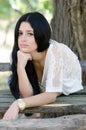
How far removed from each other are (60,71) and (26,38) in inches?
14.5

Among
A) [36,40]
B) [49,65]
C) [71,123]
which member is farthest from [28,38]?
[71,123]

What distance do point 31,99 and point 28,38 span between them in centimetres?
47

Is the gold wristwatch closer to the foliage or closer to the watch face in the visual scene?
the watch face

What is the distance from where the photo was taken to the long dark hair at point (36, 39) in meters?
3.26

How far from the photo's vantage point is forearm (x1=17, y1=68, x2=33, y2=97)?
3.44 metres

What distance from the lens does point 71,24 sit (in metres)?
4.51

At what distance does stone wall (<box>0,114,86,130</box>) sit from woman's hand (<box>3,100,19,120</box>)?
0.47 metres

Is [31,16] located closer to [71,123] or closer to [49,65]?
[49,65]

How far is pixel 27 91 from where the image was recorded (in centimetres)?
347

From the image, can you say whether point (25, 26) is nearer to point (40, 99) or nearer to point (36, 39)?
point (36, 39)

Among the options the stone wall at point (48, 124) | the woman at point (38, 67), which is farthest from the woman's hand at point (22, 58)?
the stone wall at point (48, 124)

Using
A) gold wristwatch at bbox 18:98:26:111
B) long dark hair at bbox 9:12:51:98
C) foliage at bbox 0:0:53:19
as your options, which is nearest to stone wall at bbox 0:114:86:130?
gold wristwatch at bbox 18:98:26:111

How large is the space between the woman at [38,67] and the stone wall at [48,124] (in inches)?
20.8

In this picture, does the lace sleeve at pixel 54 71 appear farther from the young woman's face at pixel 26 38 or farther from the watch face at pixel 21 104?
the watch face at pixel 21 104
